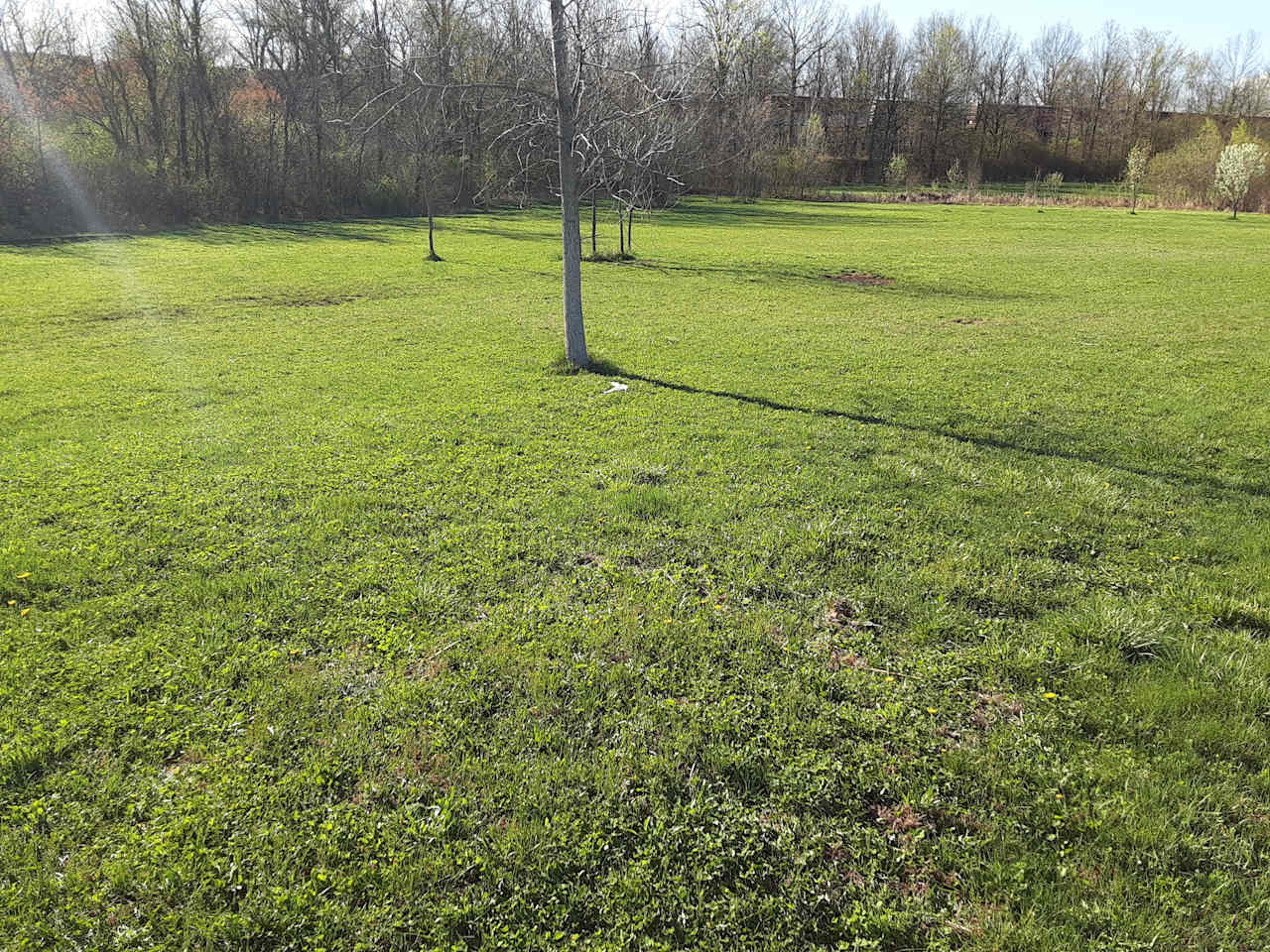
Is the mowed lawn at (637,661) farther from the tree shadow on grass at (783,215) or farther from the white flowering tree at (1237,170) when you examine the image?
the white flowering tree at (1237,170)

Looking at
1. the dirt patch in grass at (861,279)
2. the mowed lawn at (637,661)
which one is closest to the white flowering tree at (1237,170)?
the dirt patch in grass at (861,279)

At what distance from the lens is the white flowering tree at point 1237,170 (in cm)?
3875

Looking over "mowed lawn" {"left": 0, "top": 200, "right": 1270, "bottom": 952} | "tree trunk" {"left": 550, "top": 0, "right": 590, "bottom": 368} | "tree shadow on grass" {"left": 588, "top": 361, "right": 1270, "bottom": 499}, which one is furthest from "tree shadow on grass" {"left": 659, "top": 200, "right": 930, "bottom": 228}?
"mowed lawn" {"left": 0, "top": 200, "right": 1270, "bottom": 952}

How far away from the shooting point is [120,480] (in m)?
6.30

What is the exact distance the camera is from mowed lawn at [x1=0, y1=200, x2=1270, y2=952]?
2.63 metres

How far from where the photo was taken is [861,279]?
19.6 metres

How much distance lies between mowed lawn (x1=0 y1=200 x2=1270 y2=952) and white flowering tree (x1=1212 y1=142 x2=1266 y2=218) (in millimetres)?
40664

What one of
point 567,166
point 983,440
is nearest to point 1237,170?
point 983,440

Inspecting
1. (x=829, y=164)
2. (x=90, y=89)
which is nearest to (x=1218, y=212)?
(x=829, y=164)

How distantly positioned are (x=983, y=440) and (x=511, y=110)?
6.72 metres

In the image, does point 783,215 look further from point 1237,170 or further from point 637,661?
point 637,661

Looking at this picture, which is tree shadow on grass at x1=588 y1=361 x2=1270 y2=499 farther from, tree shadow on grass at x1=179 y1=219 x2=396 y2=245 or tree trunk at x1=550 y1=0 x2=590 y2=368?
tree shadow on grass at x1=179 y1=219 x2=396 y2=245

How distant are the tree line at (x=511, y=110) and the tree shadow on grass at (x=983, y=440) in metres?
2.71

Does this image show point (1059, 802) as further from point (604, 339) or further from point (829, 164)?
point (829, 164)
